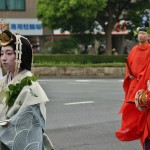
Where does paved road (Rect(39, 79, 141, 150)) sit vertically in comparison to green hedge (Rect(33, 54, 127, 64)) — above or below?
below

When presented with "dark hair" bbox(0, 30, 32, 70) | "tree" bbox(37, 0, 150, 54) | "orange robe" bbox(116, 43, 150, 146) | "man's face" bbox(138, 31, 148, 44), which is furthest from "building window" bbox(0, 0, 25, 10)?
"dark hair" bbox(0, 30, 32, 70)

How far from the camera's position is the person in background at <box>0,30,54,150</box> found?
3.37 meters

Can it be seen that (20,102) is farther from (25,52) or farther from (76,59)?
(76,59)

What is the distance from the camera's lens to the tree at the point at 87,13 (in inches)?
1087

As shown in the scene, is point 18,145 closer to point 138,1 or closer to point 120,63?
point 120,63

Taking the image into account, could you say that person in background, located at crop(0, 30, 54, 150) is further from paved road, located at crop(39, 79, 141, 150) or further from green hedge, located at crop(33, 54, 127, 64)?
green hedge, located at crop(33, 54, 127, 64)

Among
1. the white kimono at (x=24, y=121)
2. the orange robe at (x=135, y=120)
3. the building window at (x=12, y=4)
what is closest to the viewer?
the white kimono at (x=24, y=121)

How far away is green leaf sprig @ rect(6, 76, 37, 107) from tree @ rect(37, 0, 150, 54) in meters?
23.8

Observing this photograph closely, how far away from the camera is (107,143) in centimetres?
818

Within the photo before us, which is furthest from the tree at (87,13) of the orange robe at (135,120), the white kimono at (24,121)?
the white kimono at (24,121)

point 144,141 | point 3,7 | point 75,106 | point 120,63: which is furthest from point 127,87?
point 3,7

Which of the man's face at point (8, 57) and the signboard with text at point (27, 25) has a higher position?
the signboard with text at point (27, 25)

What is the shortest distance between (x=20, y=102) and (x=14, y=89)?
11cm

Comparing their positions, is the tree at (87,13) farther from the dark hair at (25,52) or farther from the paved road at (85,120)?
the dark hair at (25,52)
